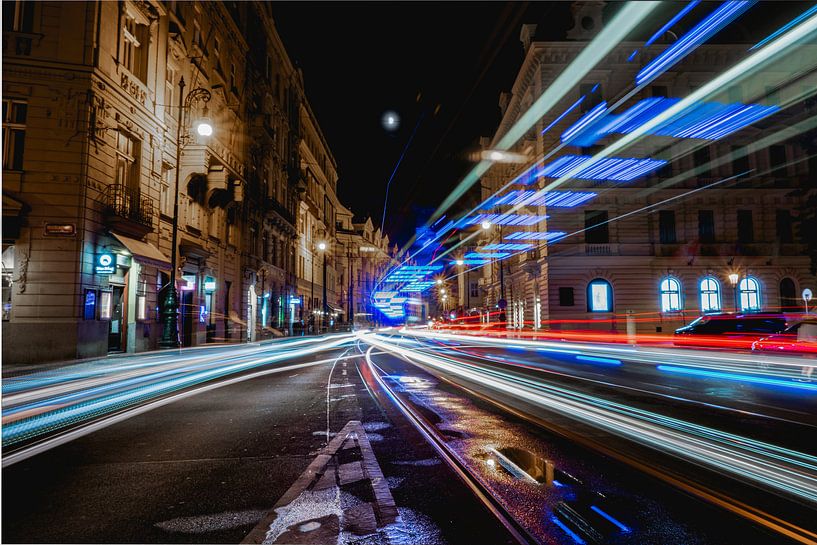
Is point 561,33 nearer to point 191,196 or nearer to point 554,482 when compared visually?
point 191,196

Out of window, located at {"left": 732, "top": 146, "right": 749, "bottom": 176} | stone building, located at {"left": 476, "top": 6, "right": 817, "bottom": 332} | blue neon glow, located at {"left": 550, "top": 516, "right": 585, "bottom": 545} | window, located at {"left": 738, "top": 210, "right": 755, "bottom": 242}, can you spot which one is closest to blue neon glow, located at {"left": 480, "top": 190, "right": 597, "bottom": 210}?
stone building, located at {"left": 476, "top": 6, "right": 817, "bottom": 332}

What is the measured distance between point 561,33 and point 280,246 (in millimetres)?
29364

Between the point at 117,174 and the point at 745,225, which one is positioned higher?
the point at 745,225

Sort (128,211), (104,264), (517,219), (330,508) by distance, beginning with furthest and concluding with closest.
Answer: (517,219), (128,211), (104,264), (330,508)

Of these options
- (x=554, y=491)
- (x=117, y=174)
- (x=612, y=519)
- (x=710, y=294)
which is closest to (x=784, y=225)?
(x=710, y=294)

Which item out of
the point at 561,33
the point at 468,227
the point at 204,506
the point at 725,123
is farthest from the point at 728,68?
the point at 468,227

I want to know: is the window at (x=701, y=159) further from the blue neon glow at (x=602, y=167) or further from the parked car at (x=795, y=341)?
the parked car at (x=795, y=341)

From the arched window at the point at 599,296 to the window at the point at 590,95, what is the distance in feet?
41.7

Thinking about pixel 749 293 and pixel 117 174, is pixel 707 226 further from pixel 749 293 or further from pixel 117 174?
pixel 117 174

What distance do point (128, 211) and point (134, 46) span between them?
759cm

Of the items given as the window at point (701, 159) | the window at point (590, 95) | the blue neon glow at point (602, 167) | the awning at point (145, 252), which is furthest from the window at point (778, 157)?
the awning at point (145, 252)

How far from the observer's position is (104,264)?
60.0 feet

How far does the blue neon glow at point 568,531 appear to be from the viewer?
3350 millimetres

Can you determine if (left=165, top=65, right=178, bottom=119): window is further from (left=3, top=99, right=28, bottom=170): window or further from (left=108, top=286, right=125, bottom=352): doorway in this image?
(left=108, top=286, right=125, bottom=352): doorway
